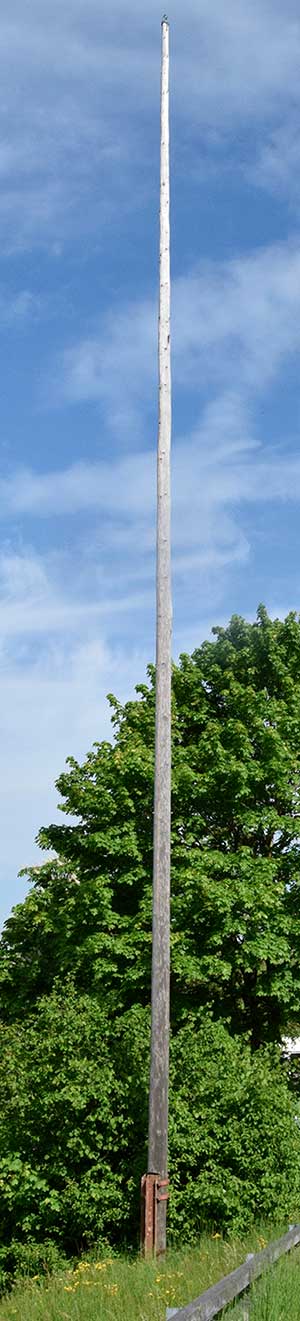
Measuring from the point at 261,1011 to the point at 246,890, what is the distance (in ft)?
14.7

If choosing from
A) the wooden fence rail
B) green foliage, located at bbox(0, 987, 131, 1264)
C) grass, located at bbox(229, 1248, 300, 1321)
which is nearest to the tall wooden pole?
the wooden fence rail

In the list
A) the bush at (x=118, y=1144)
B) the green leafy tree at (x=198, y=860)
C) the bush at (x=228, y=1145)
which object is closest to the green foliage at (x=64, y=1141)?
the bush at (x=118, y=1144)

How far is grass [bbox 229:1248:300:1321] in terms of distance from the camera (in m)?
8.52

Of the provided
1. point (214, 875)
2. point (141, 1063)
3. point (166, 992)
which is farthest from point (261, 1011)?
point (166, 992)

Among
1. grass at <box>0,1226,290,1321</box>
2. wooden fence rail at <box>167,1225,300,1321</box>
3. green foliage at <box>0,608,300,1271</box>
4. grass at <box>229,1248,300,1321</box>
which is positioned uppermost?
green foliage at <box>0,608,300,1271</box>

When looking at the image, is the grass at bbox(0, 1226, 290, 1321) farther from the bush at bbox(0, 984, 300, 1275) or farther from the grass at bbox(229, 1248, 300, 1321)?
the bush at bbox(0, 984, 300, 1275)

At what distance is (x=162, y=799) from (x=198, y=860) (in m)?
12.0

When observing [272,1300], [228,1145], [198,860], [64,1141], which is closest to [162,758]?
[228,1145]

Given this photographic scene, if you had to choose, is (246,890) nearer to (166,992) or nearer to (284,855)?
(284,855)

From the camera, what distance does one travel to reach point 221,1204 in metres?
15.4

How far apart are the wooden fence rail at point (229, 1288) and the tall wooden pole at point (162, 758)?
1.86 metres

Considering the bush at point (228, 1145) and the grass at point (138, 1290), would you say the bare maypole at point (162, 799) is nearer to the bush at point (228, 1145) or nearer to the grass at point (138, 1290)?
the grass at point (138, 1290)

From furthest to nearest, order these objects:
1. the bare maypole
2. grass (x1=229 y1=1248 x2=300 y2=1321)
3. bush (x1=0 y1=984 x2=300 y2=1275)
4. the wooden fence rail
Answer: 1. bush (x1=0 y1=984 x2=300 y2=1275)
2. the bare maypole
3. grass (x1=229 y1=1248 x2=300 y2=1321)
4. the wooden fence rail

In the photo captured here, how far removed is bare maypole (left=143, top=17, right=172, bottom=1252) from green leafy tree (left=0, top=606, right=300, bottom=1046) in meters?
9.61
